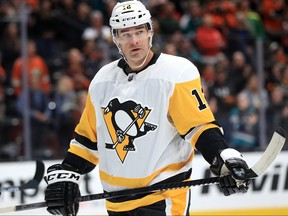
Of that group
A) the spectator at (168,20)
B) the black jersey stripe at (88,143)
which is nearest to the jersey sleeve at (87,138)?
the black jersey stripe at (88,143)

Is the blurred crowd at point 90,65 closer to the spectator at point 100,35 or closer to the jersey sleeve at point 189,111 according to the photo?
the spectator at point 100,35

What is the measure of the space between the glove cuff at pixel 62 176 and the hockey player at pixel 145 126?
4 cm

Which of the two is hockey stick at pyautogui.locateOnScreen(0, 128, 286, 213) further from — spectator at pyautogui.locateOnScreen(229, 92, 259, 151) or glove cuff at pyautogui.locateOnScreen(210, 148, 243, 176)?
spectator at pyautogui.locateOnScreen(229, 92, 259, 151)

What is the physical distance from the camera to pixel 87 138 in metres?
3.49

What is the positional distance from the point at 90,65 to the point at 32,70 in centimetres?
56

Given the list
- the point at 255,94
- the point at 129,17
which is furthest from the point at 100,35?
the point at 129,17

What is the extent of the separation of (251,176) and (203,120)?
35 cm

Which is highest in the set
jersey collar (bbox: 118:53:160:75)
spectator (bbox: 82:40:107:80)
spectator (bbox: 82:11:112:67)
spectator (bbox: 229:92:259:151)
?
spectator (bbox: 82:11:112:67)

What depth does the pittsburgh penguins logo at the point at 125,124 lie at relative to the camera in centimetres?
325

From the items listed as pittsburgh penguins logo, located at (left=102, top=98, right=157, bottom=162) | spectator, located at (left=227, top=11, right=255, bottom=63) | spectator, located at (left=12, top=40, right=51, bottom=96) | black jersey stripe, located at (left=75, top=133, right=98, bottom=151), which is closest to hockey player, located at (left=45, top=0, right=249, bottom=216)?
pittsburgh penguins logo, located at (left=102, top=98, right=157, bottom=162)

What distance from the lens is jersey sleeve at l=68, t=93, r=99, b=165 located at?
11.3 feet

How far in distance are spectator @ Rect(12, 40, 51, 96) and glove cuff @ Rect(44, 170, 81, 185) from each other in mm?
3287

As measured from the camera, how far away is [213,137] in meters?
3.16

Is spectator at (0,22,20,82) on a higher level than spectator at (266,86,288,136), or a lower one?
higher
